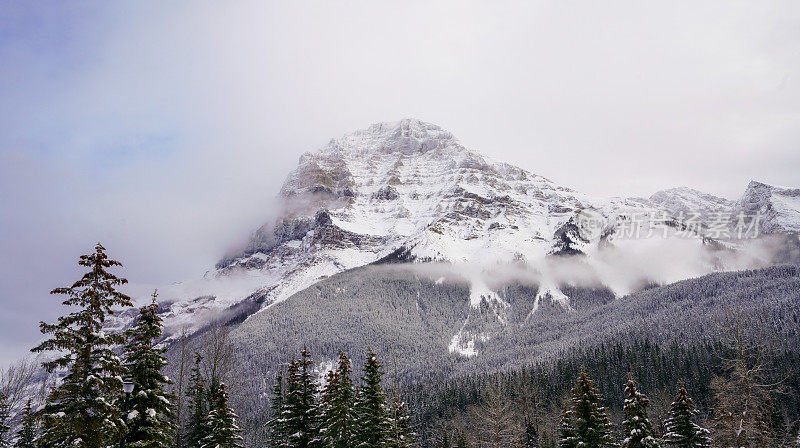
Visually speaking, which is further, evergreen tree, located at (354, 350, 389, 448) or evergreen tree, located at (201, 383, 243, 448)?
evergreen tree, located at (354, 350, 389, 448)

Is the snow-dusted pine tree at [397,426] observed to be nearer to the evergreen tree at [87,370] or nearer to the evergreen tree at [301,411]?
the evergreen tree at [301,411]

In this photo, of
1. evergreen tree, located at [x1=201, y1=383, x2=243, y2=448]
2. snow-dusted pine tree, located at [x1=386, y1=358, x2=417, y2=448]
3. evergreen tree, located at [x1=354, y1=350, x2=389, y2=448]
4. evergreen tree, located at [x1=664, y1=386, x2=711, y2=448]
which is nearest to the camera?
evergreen tree, located at [x1=201, y1=383, x2=243, y2=448]

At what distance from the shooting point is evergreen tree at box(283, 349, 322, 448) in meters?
39.5

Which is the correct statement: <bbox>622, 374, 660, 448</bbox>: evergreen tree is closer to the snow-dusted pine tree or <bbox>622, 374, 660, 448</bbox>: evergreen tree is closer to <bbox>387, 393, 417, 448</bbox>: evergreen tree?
the snow-dusted pine tree

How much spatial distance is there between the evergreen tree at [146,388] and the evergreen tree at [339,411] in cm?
1491

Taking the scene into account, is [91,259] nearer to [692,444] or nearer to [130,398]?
[130,398]

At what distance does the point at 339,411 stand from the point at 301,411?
3.23m

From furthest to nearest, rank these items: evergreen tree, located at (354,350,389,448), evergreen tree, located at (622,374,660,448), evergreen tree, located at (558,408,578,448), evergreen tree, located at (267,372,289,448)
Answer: evergreen tree, located at (558,408,578,448)
evergreen tree, located at (267,372,289,448)
evergreen tree, located at (354,350,389,448)
evergreen tree, located at (622,374,660,448)

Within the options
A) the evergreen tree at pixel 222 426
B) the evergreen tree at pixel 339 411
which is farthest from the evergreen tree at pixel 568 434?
the evergreen tree at pixel 222 426

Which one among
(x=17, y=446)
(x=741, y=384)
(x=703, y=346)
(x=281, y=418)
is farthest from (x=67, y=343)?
(x=703, y=346)

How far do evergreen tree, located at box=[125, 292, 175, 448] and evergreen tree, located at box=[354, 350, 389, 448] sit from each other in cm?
1631

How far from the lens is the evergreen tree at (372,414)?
39312 mm

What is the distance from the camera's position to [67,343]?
21.6m

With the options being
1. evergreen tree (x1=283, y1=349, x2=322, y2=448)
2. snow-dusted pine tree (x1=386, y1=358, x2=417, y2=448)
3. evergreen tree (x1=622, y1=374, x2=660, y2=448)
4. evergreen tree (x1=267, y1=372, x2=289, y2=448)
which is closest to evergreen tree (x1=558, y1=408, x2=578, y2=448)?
evergreen tree (x1=622, y1=374, x2=660, y2=448)
